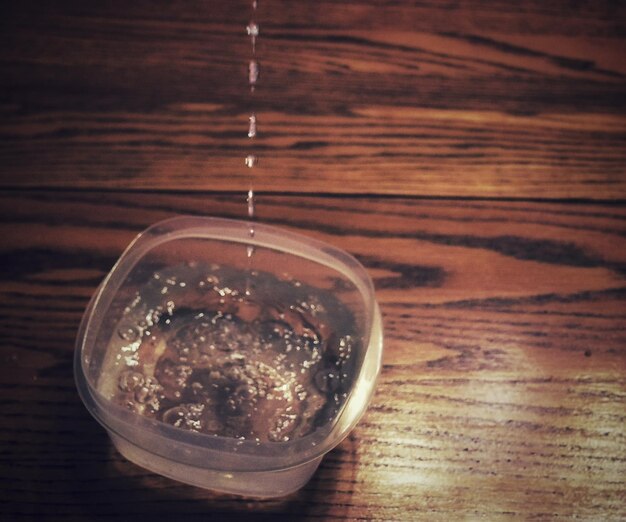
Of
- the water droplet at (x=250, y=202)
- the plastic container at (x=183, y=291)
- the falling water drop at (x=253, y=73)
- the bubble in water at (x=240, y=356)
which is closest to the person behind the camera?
the plastic container at (x=183, y=291)

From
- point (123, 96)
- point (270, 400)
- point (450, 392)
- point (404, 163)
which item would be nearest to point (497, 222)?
point (404, 163)

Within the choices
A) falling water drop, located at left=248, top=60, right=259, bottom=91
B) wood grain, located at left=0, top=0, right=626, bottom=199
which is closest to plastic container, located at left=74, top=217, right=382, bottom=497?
wood grain, located at left=0, top=0, right=626, bottom=199

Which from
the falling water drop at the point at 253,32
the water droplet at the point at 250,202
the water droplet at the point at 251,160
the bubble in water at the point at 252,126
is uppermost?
the falling water drop at the point at 253,32

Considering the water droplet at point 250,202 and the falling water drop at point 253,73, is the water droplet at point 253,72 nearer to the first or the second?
the falling water drop at point 253,73

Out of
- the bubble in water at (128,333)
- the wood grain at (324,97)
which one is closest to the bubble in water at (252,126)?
the wood grain at (324,97)

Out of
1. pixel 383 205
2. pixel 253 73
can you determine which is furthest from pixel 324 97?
pixel 383 205

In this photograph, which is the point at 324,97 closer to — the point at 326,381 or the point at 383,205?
the point at 383,205
